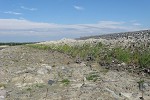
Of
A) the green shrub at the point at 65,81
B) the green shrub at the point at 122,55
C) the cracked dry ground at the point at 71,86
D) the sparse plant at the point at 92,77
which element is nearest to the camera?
the cracked dry ground at the point at 71,86

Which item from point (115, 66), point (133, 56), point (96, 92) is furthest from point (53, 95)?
point (133, 56)

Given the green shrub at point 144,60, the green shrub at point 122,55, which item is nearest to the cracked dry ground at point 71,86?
the green shrub at point 144,60

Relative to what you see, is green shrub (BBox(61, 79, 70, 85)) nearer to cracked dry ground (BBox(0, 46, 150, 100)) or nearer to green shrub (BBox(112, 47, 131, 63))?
cracked dry ground (BBox(0, 46, 150, 100))

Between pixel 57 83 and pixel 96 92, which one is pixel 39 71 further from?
pixel 96 92

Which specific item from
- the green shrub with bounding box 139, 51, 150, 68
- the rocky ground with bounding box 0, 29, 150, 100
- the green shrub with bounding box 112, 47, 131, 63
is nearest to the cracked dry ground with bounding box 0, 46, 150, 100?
the rocky ground with bounding box 0, 29, 150, 100

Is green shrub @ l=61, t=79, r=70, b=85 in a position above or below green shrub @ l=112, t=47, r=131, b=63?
below

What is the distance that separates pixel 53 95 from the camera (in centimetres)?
1184

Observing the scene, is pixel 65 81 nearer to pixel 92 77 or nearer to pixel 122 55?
pixel 92 77

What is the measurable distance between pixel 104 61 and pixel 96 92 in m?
7.39

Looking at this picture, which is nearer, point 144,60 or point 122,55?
point 144,60

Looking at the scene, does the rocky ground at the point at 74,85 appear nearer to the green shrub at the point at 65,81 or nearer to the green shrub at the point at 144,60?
the green shrub at the point at 65,81

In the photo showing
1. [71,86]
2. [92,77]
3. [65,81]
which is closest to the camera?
[71,86]

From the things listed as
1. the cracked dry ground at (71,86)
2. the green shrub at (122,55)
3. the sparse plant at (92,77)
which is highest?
the green shrub at (122,55)

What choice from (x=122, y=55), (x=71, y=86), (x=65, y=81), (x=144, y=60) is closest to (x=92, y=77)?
(x=65, y=81)
